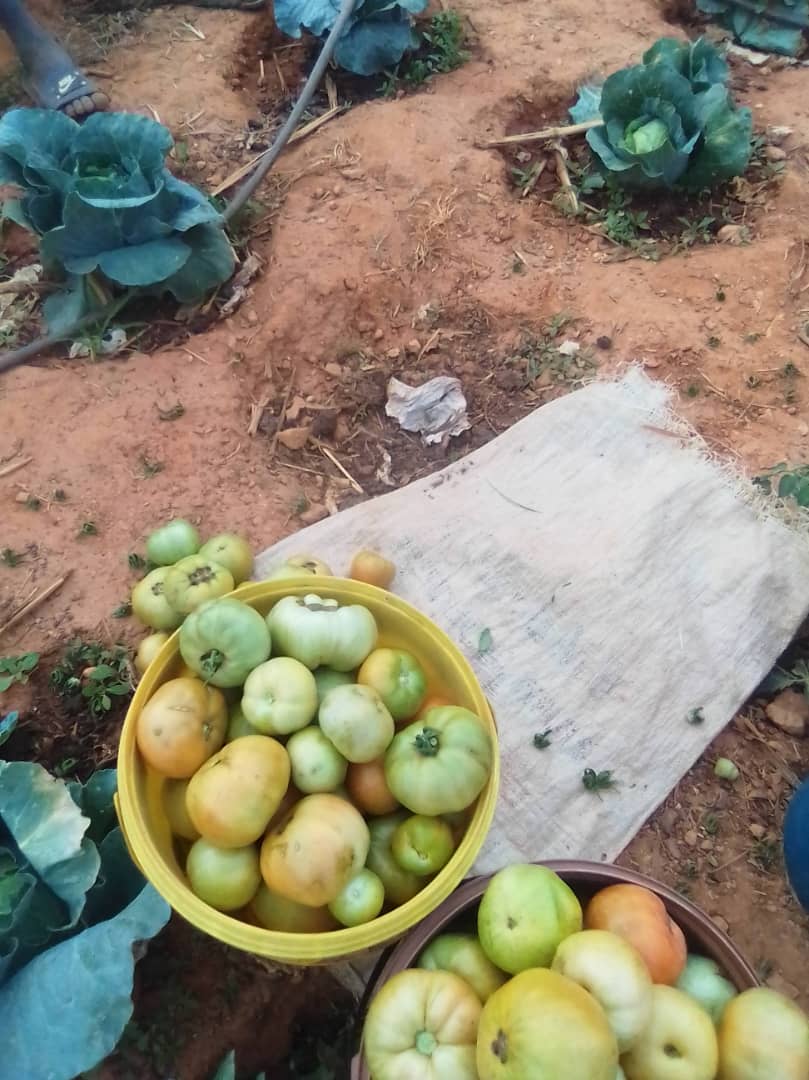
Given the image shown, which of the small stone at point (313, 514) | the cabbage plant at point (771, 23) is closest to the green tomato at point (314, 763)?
the small stone at point (313, 514)

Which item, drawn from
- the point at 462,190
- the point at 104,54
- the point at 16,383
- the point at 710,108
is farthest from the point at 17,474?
the point at 710,108

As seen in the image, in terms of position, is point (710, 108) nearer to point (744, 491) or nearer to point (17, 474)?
point (744, 491)

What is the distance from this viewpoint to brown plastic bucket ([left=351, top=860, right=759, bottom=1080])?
4.86 feet

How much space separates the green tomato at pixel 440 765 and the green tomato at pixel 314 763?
0.10 metres

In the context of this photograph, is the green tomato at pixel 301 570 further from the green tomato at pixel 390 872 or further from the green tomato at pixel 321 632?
the green tomato at pixel 390 872

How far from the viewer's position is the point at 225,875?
150 centimetres

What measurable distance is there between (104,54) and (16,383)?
1.98 metres

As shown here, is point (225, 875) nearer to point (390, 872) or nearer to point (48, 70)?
point (390, 872)

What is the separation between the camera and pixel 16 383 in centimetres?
279

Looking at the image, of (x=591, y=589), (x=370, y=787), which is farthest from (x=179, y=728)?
(x=591, y=589)

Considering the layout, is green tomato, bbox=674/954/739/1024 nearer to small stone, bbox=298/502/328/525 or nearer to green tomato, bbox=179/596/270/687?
green tomato, bbox=179/596/270/687

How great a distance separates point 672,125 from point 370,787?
2.84m

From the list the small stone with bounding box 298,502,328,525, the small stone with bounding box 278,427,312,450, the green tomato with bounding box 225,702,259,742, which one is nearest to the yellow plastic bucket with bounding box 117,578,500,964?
the green tomato with bounding box 225,702,259,742

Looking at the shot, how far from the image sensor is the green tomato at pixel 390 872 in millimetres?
1581
